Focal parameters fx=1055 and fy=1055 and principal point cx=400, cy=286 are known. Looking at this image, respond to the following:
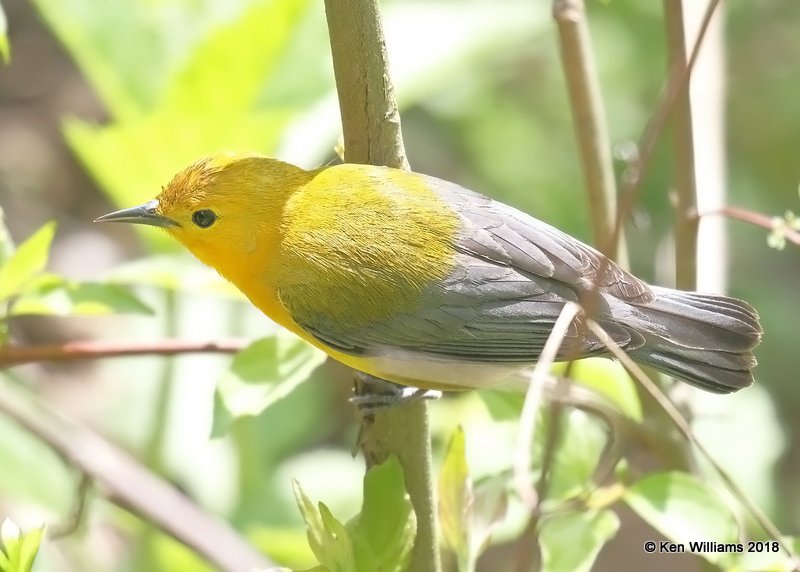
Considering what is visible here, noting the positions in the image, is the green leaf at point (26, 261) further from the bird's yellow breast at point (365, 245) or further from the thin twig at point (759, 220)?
the thin twig at point (759, 220)

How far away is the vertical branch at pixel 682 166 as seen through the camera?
6.14 feet

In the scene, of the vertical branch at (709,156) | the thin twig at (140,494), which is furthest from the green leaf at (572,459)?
the vertical branch at (709,156)

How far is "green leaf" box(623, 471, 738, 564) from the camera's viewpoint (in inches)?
65.0

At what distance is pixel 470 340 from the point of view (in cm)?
216

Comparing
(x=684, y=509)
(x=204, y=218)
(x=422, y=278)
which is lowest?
(x=684, y=509)

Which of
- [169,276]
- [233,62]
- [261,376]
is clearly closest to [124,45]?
[233,62]

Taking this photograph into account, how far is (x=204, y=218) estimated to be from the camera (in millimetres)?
2260

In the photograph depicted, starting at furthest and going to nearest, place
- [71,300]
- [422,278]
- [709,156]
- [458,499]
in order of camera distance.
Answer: [709,156] → [422,278] → [71,300] → [458,499]

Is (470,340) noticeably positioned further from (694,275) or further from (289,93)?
(289,93)

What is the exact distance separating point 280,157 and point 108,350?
1042 mm

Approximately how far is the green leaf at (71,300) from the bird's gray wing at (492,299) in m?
0.43

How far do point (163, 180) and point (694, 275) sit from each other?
1209 mm

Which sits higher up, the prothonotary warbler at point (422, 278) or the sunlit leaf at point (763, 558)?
the prothonotary warbler at point (422, 278)

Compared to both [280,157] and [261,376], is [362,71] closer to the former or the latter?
[261,376]
